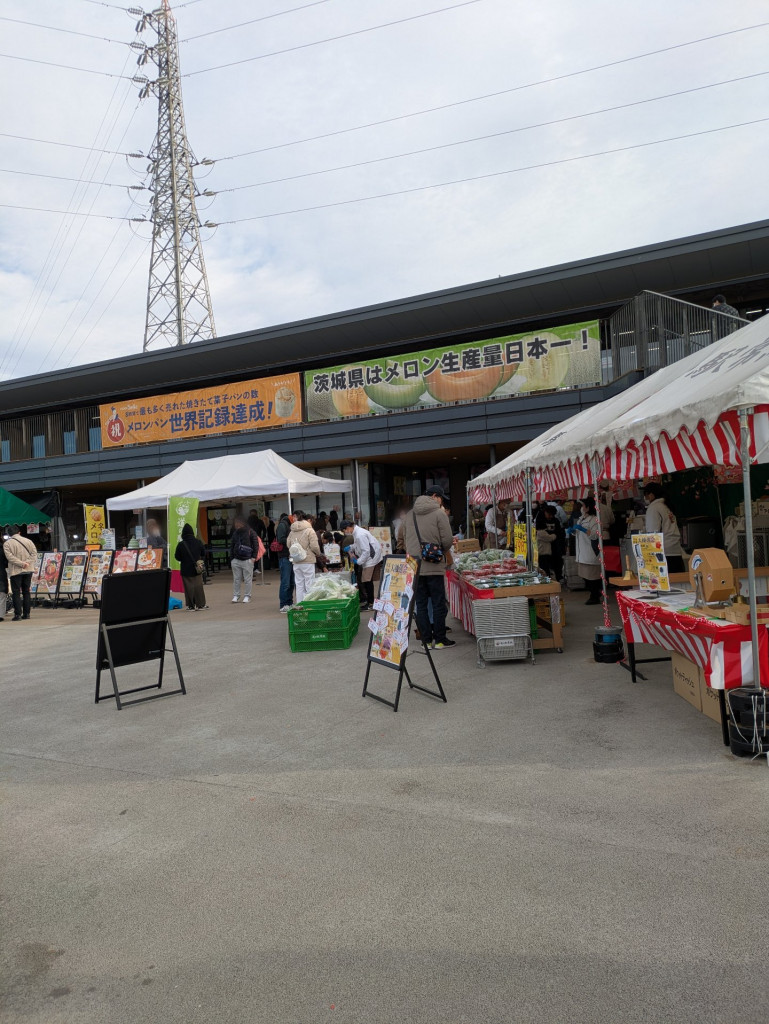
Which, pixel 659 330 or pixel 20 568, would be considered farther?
pixel 20 568

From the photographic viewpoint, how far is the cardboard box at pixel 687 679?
548 centimetres

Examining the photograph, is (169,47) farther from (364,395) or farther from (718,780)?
(718,780)

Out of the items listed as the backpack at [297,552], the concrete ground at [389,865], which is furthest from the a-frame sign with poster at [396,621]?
the backpack at [297,552]

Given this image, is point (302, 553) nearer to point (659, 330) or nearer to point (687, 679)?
point (687, 679)

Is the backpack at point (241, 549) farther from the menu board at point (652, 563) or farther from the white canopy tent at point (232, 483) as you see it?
the menu board at point (652, 563)

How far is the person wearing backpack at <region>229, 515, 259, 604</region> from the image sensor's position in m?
14.7

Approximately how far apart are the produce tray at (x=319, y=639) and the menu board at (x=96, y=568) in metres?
8.68

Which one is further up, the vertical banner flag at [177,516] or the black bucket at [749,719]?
the vertical banner flag at [177,516]

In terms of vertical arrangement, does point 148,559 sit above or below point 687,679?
above

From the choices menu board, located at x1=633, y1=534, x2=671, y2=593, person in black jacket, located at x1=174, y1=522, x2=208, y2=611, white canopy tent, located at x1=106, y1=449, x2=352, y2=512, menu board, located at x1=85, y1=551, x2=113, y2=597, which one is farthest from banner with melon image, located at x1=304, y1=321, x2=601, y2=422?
menu board, located at x1=633, y1=534, x2=671, y2=593

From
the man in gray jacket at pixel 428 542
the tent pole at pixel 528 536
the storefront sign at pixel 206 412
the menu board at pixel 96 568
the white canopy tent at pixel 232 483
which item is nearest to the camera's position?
the man in gray jacket at pixel 428 542

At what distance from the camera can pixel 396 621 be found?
20.5ft

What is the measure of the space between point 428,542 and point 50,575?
39.5ft

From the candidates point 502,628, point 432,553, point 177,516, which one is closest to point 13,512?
point 177,516
